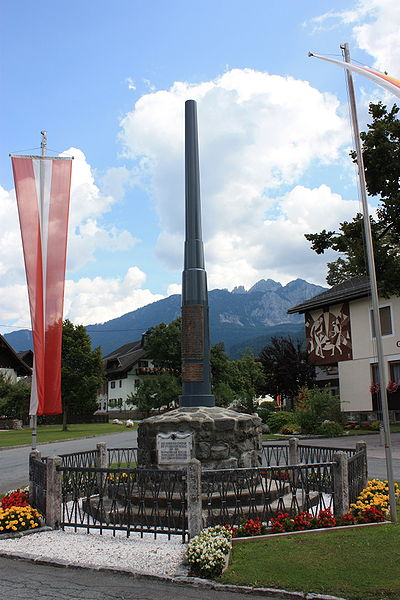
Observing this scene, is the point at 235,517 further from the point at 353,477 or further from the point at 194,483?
the point at 353,477

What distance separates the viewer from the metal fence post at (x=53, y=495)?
980 cm

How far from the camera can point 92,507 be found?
34.8ft

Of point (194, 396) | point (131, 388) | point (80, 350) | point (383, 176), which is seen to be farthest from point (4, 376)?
point (194, 396)

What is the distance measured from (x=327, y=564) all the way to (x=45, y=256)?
923 centimetres

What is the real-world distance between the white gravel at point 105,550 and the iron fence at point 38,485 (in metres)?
0.80

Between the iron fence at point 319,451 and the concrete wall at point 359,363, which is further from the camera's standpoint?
the concrete wall at point 359,363

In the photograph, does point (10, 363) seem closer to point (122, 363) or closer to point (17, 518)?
point (122, 363)

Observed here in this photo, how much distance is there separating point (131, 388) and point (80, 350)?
3327cm

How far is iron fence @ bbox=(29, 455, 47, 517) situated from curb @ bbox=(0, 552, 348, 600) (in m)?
1.92

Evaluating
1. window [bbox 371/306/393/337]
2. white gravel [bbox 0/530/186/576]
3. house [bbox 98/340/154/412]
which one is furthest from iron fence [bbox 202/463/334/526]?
house [bbox 98/340/154/412]

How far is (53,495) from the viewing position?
9820mm

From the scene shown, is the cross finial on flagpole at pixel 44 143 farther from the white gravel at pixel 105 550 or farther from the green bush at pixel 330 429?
the green bush at pixel 330 429

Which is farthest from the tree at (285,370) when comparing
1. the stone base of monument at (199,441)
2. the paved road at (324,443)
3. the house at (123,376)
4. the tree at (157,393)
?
the house at (123,376)

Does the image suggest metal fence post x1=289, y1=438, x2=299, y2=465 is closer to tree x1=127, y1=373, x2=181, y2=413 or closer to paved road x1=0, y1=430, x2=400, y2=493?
paved road x1=0, y1=430, x2=400, y2=493
